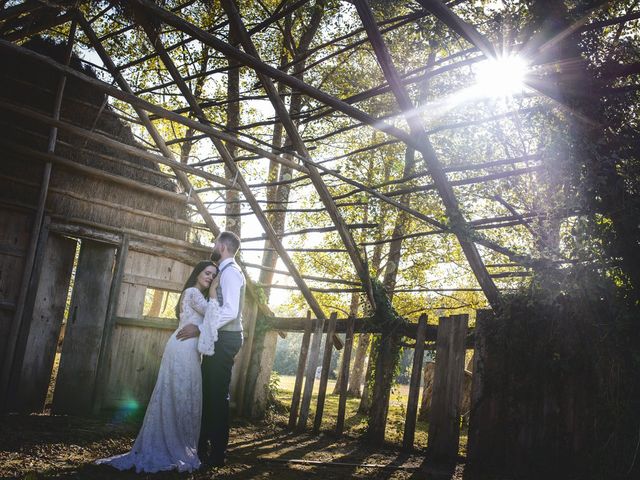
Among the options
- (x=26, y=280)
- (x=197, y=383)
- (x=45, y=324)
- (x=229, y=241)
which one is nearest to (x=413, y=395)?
(x=197, y=383)

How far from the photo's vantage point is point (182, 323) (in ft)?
15.3

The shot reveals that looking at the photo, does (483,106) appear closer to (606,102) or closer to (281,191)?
(606,102)

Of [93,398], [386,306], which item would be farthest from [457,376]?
[93,398]

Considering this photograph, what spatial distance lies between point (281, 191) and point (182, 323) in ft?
20.6

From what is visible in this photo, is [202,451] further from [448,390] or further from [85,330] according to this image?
[85,330]

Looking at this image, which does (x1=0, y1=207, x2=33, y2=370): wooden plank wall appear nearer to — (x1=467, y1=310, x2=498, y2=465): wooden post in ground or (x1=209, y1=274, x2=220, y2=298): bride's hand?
(x1=209, y1=274, x2=220, y2=298): bride's hand

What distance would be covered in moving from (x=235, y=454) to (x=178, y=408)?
4.13 feet

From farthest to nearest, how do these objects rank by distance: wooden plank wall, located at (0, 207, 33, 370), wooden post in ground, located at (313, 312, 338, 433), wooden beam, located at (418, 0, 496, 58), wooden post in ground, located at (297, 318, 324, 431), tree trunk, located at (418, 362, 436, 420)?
tree trunk, located at (418, 362, 436, 420)
wooden post in ground, located at (297, 318, 324, 431)
wooden post in ground, located at (313, 312, 338, 433)
wooden plank wall, located at (0, 207, 33, 370)
wooden beam, located at (418, 0, 496, 58)

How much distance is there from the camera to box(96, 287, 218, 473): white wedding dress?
13.8 feet

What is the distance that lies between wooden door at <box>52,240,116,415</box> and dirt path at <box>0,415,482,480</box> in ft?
1.55

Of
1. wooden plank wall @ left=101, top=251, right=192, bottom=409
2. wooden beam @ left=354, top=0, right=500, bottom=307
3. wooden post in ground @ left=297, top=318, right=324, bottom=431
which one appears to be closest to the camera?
wooden beam @ left=354, top=0, right=500, bottom=307

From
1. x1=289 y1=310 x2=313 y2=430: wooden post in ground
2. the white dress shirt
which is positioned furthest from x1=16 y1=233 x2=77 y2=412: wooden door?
the white dress shirt

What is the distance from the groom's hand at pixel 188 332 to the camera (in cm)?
455

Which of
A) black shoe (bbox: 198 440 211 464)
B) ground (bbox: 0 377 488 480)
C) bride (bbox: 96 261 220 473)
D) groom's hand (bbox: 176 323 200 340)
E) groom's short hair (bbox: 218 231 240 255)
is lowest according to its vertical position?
ground (bbox: 0 377 488 480)
